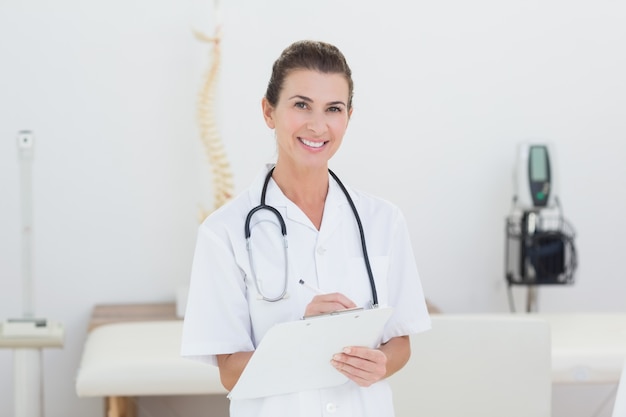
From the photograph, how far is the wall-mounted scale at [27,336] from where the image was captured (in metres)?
3.27

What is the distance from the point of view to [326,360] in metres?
1.83

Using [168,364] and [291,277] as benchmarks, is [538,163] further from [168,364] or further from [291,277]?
[291,277]

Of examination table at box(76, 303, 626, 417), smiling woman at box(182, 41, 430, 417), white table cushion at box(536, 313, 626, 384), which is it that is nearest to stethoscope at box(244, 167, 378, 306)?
smiling woman at box(182, 41, 430, 417)

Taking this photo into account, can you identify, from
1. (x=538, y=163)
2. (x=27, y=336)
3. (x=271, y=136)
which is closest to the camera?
(x=27, y=336)

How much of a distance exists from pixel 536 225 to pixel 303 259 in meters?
2.40

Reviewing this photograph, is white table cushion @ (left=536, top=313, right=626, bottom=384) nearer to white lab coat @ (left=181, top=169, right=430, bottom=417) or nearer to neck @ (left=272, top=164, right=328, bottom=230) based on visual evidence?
white lab coat @ (left=181, top=169, right=430, bottom=417)

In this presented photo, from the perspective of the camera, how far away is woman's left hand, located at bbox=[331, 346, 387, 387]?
5.92 feet

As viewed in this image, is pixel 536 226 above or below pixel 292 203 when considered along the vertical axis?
below

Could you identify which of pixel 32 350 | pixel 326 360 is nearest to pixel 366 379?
pixel 326 360

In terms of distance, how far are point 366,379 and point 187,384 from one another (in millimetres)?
1459

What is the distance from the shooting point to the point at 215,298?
185 cm

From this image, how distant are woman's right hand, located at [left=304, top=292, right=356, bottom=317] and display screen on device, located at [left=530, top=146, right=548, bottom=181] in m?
2.45

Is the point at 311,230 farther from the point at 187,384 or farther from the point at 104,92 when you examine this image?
the point at 104,92

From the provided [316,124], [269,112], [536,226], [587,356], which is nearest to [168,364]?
[587,356]
